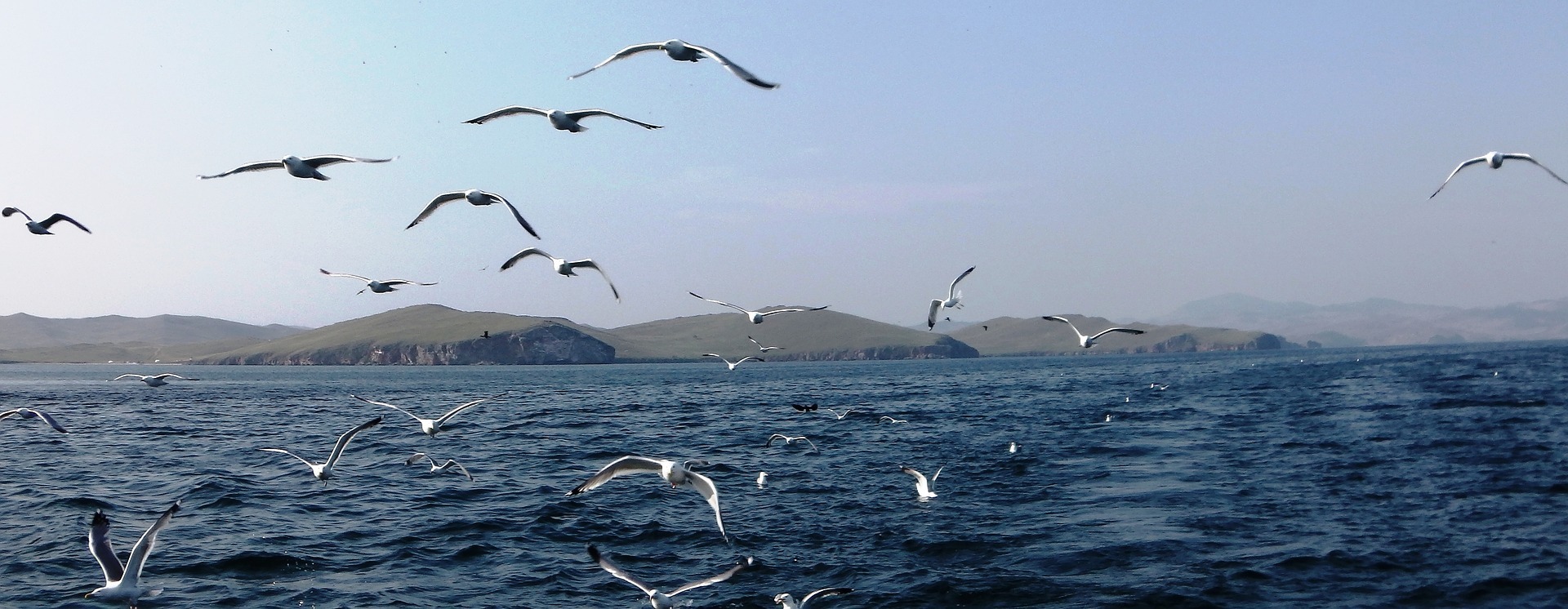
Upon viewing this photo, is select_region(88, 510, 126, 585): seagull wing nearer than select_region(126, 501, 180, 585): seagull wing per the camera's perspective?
No

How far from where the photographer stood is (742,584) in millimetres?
15781

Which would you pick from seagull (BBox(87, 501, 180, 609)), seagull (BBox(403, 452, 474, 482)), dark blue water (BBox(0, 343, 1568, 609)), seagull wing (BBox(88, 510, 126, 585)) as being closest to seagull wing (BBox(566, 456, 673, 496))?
dark blue water (BBox(0, 343, 1568, 609))

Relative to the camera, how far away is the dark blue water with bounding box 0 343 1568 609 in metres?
15.5

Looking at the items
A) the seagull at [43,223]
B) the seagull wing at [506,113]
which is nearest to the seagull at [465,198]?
the seagull wing at [506,113]

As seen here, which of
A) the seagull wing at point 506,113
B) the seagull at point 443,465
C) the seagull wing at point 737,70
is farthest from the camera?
the seagull at point 443,465

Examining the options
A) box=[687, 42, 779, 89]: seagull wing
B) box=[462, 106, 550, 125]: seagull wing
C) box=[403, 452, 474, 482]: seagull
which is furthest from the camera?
box=[403, 452, 474, 482]: seagull

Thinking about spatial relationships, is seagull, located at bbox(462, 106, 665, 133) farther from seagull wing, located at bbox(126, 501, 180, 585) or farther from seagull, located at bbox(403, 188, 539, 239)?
seagull wing, located at bbox(126, 501, 180, 585)

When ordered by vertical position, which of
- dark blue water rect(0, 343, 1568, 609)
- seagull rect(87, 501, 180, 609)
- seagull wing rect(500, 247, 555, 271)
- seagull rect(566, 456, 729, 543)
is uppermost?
seagull wing rect(500, 247, 555, 271)

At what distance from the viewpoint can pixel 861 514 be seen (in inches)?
840

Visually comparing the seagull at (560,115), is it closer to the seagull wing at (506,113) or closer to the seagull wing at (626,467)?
the seagull wing at (506,113)

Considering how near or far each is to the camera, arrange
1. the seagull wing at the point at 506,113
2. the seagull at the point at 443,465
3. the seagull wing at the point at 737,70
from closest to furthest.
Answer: the seagull wing at the point at 737,70
the seagull wing at the point at 506,113
the seagull at the point at 443,465

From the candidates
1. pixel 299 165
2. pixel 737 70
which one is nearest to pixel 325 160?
pixel 299 165

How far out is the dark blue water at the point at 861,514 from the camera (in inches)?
611

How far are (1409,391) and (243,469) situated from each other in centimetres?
5766
